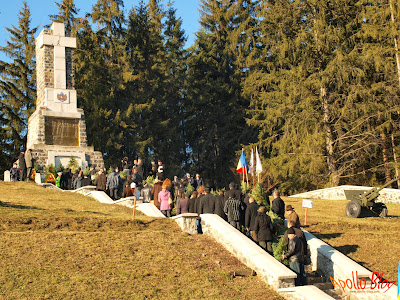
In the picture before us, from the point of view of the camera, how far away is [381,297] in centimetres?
1129

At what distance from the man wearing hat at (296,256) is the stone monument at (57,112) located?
1830 cm

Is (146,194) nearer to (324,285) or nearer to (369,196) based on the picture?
(369,196)

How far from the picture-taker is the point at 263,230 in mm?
13000

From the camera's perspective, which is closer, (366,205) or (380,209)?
Answer: (366,205)

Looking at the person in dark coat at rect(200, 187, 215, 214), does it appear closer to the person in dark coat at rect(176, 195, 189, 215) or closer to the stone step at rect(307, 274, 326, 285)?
the person in dark coat at rect(176, 195, 189, 215)

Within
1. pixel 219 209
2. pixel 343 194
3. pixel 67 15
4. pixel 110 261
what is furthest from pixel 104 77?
pixel 110 261

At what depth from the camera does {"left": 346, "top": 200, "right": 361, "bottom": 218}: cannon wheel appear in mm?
19453

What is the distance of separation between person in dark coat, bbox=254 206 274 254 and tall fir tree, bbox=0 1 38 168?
28848mm

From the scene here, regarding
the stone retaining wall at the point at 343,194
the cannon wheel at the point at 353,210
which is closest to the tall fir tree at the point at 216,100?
the stone retaining wall at the point at 343,194

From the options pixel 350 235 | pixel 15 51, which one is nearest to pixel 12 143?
pixel 15 51

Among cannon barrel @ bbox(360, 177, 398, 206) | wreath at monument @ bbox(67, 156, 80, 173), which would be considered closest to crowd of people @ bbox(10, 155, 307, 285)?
cannon barrel @ bbox(360, 177, 398, 206)

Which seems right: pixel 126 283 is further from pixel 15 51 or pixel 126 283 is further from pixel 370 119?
pixel 15 51

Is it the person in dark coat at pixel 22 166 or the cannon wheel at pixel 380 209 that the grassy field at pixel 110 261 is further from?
the person in dark coat at pixel 22 166

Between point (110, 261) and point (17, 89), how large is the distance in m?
31.2
